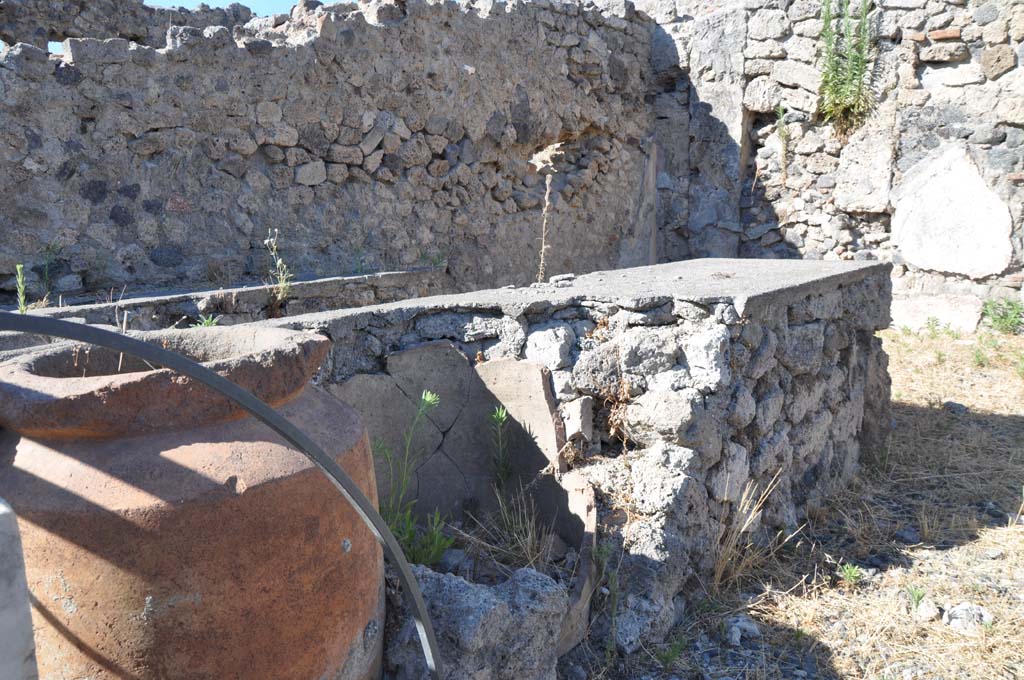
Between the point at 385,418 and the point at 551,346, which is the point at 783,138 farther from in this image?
the point at 385,418

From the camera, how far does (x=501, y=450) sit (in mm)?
2652

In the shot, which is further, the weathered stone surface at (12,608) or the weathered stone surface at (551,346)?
the weathered stone surface at (551,346)

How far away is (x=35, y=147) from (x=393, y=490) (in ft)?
9.06

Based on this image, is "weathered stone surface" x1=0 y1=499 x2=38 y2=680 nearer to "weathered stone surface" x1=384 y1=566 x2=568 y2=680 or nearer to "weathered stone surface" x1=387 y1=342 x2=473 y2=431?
"weathered stone surface" x1=384 y1=566 x2=568 y2=680

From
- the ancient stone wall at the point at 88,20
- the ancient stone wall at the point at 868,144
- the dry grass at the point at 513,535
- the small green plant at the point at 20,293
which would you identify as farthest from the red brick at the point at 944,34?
the small green plant at the point at 20,293

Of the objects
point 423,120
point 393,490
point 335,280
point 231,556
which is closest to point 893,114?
point 423,120

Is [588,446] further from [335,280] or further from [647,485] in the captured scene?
[335,280]

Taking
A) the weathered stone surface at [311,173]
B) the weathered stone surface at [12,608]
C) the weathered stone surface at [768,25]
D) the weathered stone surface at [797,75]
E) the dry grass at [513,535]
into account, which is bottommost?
the dry grass at [513,535]

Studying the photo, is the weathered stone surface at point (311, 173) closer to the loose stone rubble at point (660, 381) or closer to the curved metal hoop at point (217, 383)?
the loose stone rubble at point (660, 381)

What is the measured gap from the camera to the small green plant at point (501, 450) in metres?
2.64

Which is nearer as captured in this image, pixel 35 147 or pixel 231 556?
pixel 231 556

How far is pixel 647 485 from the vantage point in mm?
2498

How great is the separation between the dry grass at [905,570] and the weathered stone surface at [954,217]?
2.16 meters

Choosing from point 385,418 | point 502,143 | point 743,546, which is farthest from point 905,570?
point 502,143
